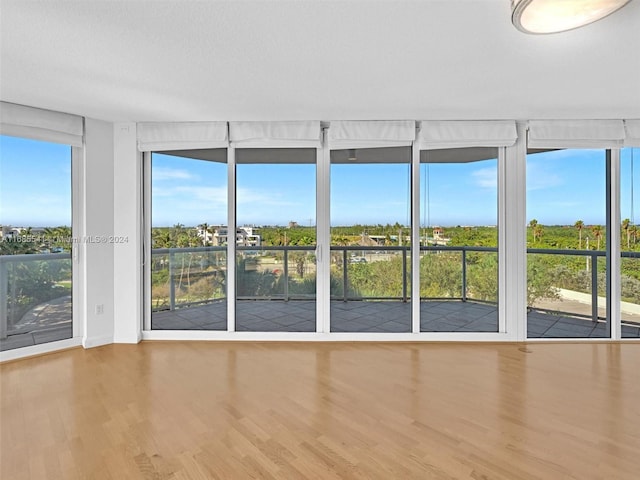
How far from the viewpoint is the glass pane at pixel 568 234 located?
362 cm

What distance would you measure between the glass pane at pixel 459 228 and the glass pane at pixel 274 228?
1275 mm

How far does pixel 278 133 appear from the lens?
3.49 m

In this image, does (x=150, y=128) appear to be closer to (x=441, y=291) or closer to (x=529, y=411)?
(x=441, y=291)

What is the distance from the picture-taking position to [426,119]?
11.2ft

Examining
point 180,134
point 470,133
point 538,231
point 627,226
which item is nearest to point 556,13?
point 470,133

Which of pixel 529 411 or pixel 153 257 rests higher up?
pixel 153 257

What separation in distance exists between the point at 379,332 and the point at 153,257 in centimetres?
272

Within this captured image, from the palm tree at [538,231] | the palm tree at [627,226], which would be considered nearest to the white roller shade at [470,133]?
the palm tree at [538,231]

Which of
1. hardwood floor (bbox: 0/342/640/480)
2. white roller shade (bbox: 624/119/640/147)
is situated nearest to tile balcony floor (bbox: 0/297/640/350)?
hardwood floor (bbox: 0/342/640/480)

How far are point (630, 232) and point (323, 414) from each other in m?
3.81

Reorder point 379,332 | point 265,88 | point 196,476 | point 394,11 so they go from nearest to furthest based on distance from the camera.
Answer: point 196,476 → point 394,11 → point 265,88 → point 379,332

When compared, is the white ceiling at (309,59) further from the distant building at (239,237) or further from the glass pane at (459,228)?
the distant building at (239,237)

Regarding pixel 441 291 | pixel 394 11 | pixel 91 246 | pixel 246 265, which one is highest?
pixel 394 11

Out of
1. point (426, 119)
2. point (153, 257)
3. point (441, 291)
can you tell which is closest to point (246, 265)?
point (153, 257)
